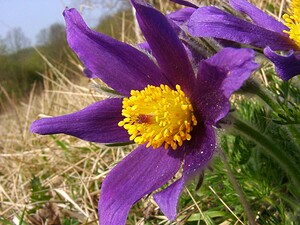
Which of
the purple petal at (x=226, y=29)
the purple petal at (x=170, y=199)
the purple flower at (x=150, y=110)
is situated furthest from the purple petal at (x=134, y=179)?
the purple petal at (x=226, y=29)

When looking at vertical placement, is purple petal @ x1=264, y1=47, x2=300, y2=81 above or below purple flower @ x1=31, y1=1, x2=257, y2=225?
above

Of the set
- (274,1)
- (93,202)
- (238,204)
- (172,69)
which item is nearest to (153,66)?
(172,69)

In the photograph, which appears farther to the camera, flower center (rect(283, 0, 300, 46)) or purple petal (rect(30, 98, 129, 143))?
purple petal (rect(30, 98, 129, 143))

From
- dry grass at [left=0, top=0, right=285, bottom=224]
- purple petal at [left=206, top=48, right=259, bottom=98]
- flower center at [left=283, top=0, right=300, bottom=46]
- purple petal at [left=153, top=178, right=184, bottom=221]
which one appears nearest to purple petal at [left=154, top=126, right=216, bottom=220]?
purple petal at [left=153, top=178, right=184, bottom=221]

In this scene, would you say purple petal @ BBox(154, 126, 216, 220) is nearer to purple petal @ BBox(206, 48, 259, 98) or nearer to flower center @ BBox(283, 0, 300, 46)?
purple petal @ BBox(206, 48, 259, 98)

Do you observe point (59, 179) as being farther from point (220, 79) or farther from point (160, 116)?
point (220, 79)
